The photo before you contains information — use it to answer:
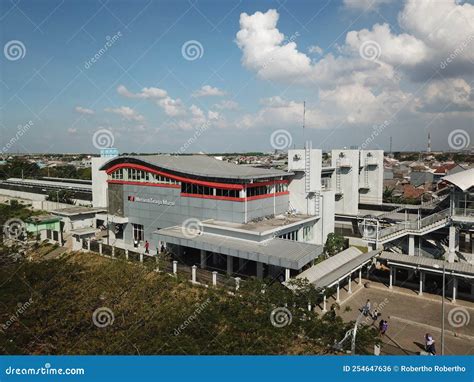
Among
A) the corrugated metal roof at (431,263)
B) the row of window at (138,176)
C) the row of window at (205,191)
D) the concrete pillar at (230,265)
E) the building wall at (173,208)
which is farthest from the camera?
the row of window at (138,176)

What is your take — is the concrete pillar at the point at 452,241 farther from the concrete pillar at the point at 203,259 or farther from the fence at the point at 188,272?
the concrete pillar at the point at 203,259

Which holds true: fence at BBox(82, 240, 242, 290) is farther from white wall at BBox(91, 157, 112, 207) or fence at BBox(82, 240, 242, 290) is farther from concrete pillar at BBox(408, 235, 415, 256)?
white wall at BBox(91, 157, 112, 207)

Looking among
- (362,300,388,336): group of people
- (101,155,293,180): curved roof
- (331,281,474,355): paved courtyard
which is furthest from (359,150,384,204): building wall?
(362,300,388,336): group of people

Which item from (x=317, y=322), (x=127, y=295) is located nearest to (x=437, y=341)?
(x=317, y=322)

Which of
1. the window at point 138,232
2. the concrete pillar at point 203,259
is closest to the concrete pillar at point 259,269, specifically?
the concrete pillar at point 203,259

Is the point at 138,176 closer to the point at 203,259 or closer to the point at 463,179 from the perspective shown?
the point at 203,259

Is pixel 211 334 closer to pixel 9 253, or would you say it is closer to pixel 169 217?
pixel 9 253

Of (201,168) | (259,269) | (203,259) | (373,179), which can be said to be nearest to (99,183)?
(201,168)
